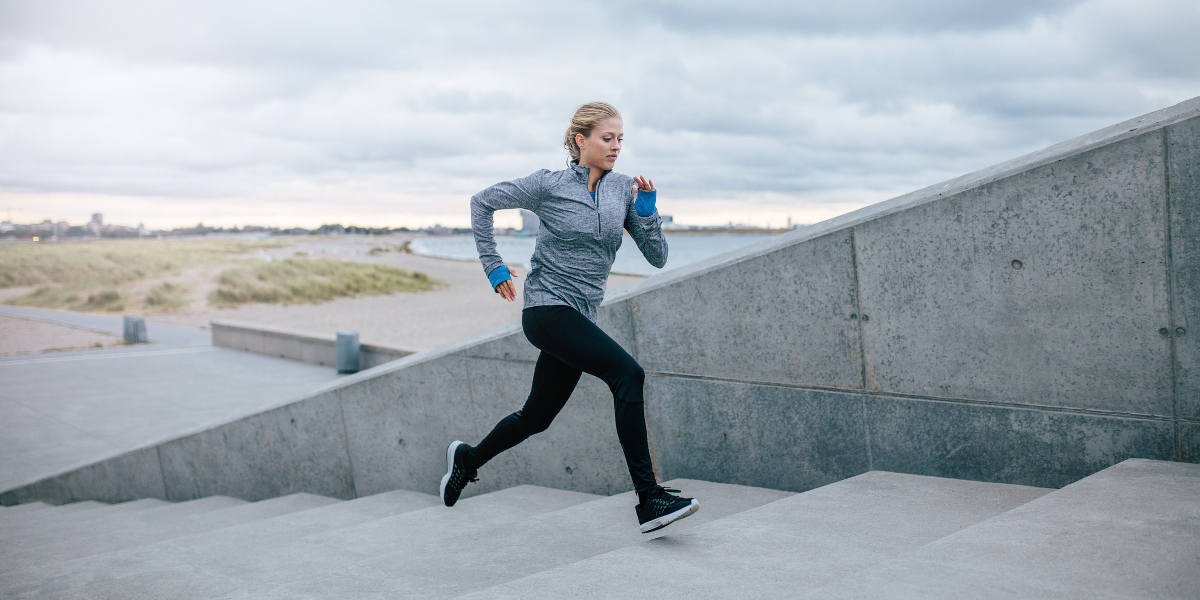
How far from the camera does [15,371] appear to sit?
523 inches

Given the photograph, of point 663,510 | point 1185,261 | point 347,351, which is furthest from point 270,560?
point 347,351

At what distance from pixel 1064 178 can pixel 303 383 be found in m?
10.8

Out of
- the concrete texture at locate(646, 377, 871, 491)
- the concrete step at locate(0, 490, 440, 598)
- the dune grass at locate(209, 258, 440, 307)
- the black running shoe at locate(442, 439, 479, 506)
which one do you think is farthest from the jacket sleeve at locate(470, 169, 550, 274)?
the dune grass at locate(209, 258, 440, 307)

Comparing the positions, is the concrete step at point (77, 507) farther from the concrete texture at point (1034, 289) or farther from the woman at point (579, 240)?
the concrete texture at point (1034, 289)

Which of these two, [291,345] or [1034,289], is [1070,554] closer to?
[1034,289]

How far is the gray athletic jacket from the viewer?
3510 mm

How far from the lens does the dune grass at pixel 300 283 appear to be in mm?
32016

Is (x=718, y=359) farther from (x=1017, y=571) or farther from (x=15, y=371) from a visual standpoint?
(x=15, y=371)

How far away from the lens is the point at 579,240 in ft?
11.5

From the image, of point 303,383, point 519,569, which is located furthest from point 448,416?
point 303,383

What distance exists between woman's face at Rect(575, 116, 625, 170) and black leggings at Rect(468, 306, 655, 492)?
0.66m

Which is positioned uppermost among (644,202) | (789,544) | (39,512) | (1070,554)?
(644,202)

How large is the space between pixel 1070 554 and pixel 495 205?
2517mm

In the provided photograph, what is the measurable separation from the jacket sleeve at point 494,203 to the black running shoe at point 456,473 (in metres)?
1.07
